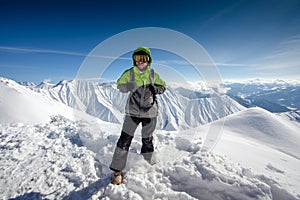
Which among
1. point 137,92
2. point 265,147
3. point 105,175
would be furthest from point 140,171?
point 265,147

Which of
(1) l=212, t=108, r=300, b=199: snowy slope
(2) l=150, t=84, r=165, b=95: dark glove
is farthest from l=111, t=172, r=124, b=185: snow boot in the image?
(1) l=212, t=108, r=300, b=199: snowy slope

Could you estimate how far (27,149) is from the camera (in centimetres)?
487

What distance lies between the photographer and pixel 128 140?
3754mm

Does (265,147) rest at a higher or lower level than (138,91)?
lower

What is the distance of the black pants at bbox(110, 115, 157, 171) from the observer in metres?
3.53

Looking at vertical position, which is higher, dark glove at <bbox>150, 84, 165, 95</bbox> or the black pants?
dark glove at <bbox>150, 84, 165, 95</bbox>

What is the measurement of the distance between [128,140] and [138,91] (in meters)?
1.06

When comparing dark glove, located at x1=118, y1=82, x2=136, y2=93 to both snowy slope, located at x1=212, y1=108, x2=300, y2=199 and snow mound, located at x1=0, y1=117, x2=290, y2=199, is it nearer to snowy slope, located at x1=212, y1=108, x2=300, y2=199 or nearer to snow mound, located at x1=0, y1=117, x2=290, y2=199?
snow mound, located at x1=0, y1=117, x2=290, y2=199

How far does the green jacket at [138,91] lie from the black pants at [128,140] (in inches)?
6.4

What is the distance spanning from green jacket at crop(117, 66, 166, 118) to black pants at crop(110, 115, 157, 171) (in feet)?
0.54

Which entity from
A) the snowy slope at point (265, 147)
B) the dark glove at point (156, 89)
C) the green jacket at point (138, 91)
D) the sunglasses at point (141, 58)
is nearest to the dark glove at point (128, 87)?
the green jacket at point (138, 91)

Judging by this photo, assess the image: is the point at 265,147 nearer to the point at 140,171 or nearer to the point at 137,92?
the point at 140,171

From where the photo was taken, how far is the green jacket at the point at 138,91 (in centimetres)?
382

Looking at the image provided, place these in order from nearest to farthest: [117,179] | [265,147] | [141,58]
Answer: [117,179], [141,58], [265,147]
